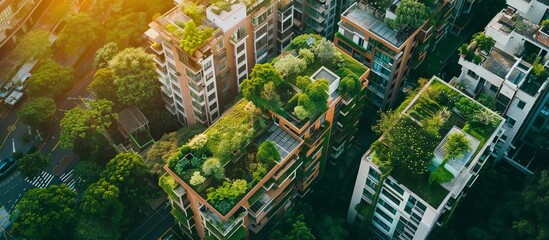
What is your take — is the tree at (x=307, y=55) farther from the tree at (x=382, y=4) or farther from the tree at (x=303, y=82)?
the tree at (x=382, y=4)

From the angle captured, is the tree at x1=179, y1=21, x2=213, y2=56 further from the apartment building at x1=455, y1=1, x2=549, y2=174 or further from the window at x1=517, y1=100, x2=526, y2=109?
the window at x1=517, y1=100, x2=526, y2=109

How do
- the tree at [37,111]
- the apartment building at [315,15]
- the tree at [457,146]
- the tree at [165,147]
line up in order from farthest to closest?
the apartment building at [315,15] → the tree at [37,111] → the tree at [165,147] → the tree at [457,146]

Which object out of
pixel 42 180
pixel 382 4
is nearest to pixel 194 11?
pixel 382 4

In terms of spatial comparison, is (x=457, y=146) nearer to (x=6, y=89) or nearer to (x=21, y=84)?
(x=21, y=84)

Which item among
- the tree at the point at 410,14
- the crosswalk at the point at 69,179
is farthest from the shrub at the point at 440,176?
the crosswalk at the point at 69,179

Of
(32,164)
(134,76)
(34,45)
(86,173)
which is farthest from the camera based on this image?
(34,45)

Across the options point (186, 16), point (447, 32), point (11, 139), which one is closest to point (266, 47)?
point (186, 16)

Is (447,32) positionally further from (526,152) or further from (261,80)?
(261,80)
